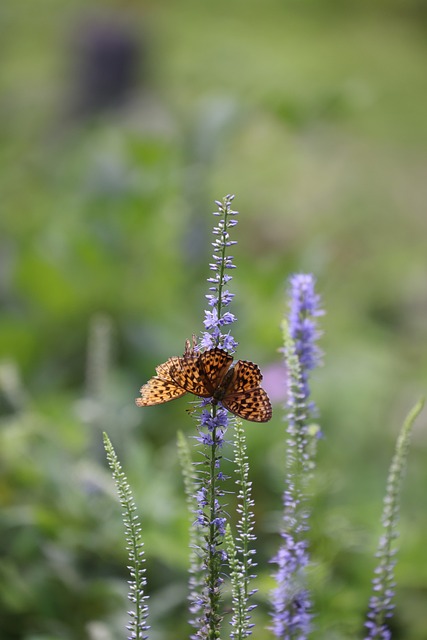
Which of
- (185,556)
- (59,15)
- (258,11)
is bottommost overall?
(185,556)

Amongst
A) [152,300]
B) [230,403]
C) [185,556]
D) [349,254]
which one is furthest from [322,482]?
[349,254]

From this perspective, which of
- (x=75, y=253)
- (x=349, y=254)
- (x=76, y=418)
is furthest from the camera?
(x=349, y=254)

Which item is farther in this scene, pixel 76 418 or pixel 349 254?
pixel 349 254

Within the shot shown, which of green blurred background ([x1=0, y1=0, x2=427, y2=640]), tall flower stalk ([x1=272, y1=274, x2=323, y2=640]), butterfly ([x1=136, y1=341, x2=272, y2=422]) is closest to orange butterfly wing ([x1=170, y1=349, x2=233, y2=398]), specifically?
butterfly ([x1=136, y1=341, x2=272, y2=422])

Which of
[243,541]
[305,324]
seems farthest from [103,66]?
[243,541]

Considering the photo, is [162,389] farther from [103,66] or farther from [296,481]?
[103,66]

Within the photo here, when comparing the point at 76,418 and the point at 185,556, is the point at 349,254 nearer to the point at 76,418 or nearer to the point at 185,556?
the point at 76,418
